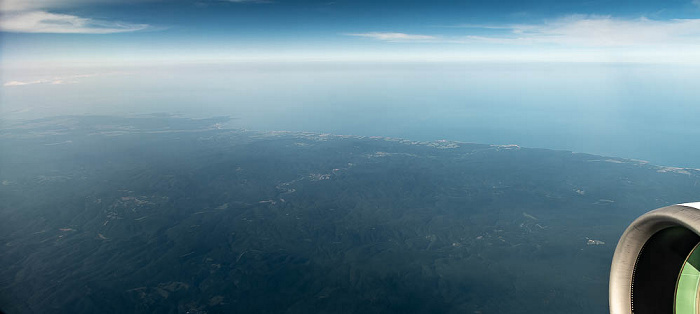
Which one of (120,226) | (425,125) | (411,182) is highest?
(425,125)

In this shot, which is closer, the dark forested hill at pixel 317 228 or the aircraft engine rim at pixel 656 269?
the aircraft engine rim at pixel 656 269

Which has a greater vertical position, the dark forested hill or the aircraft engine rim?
the aircraft engine rim

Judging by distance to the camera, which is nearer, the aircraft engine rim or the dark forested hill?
the aircraft engine rim

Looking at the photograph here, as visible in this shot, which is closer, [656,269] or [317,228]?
[656,269]

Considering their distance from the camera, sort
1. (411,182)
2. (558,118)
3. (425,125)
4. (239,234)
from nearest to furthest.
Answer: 1. (239,234)
2. (411,182)
3. (425,125)
4. (558,118)

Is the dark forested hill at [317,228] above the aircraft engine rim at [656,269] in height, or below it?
below

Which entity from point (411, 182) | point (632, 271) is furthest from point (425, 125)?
point (632, 271)

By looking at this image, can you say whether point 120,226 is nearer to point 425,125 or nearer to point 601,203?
point 601,203

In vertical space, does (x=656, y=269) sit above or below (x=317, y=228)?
above
